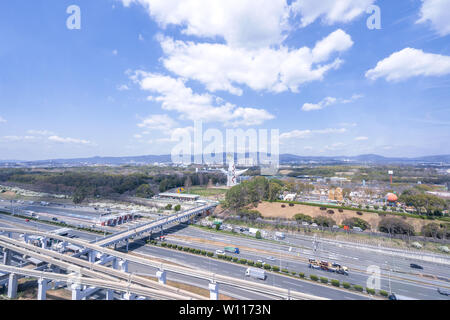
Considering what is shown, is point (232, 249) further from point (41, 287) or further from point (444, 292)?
point (444, 292)

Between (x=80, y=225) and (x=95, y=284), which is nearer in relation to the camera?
(x=95, y=284)

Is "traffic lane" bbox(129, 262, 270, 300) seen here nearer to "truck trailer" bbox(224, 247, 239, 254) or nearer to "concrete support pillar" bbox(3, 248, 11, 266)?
"truck trailer" bbox(224, 247, 239, 254)

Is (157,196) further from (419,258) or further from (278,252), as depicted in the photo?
(419,258)

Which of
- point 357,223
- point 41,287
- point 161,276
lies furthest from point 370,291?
point 41,287
